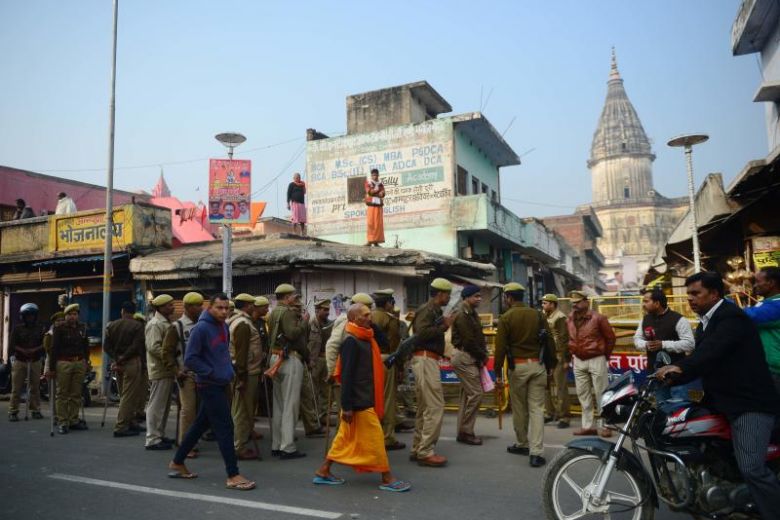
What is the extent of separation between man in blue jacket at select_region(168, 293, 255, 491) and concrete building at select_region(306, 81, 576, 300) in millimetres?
15027

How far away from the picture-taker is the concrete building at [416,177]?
20.3m

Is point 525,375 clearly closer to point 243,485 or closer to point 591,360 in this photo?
point 591,360

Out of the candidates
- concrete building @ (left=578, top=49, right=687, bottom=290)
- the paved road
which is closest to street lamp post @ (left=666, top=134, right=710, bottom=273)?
the paved road

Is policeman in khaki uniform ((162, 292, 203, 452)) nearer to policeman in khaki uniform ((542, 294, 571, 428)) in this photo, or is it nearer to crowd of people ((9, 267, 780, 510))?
crowd of people ((9, 267, 780, 510))

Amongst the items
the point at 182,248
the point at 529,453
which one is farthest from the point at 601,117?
the point at 529,453

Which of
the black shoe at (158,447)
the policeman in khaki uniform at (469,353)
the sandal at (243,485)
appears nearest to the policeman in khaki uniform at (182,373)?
the black shoe at (158,447)

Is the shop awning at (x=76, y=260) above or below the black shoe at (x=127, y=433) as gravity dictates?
above

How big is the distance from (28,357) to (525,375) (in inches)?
334

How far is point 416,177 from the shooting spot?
20938 mm

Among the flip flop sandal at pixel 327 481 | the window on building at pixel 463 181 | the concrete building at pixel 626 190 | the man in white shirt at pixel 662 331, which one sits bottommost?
the flip flop sandal at pixel 327 481

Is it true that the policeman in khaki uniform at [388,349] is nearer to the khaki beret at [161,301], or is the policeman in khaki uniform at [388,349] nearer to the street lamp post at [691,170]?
the khaki beret at [161,301]

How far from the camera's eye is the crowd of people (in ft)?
11.9

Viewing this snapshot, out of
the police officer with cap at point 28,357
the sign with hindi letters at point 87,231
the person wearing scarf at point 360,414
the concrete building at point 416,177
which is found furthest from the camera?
the concrete building at point 416,177

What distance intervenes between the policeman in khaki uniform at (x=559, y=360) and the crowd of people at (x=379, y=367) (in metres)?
0.03
